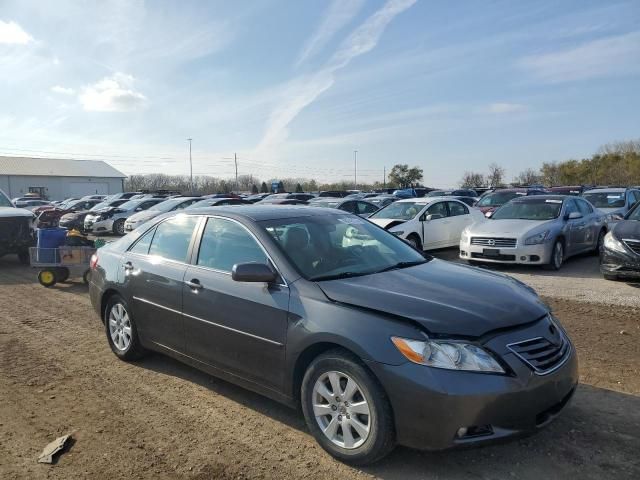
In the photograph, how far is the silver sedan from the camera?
10172 millimetres

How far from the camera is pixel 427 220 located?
1313 cm

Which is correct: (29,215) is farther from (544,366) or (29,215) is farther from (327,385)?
(544,366)

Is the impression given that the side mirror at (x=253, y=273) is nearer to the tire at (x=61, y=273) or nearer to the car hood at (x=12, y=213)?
the tire at (x=61, y=273)

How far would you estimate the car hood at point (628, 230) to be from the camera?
8159 millimetres

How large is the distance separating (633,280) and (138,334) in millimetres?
7951

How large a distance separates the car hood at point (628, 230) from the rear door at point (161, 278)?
6841mm

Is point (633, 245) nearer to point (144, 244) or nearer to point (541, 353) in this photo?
point (541, 353)

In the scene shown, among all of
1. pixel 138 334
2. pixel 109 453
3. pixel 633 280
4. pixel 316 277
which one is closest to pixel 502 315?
pixel 316 277

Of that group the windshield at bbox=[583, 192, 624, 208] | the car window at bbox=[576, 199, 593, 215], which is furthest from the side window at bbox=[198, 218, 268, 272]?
the windshield at bbox=[583, 192, 624, 208]

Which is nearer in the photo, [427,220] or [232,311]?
[232,311]

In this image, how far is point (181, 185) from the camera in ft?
301

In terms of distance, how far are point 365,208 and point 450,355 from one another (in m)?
13.9

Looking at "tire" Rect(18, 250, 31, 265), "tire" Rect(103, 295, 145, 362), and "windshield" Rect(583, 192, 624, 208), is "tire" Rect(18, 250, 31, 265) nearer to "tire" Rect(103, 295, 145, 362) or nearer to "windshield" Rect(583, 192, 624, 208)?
"tire" Rect(103, 295, 145, 362)

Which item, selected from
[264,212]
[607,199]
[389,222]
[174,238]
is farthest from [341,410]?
[607,199]
